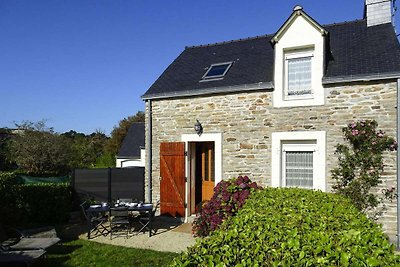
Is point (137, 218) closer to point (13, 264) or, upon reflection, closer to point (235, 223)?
point (13, 264)

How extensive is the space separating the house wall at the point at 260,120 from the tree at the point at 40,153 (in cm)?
1113

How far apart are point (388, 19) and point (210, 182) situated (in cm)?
779

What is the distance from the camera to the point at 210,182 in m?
10.4

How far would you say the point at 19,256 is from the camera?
5.73m

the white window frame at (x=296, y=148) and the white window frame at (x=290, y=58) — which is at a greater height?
the white window frame at (x=290, y=58)

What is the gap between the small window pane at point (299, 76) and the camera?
8711 mm

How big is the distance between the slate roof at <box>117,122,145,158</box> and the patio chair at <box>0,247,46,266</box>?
49.1 feet

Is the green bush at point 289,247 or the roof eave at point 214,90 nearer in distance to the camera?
the green bush at point 289,247

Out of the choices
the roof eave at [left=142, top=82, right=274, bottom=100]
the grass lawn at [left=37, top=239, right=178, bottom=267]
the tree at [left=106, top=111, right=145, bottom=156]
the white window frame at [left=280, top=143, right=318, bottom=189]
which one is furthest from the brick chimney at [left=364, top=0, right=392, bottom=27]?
the tree at [left=106, top=111, right=145, bottom=156]

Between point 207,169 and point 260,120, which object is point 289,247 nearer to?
point 260,120

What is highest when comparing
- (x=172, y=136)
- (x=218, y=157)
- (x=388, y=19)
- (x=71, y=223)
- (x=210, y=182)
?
(x=388, y=19)

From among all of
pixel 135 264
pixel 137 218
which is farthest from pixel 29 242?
pixel 137 218

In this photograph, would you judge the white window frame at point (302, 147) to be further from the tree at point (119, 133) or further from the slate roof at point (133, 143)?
the tree at point (119, 133)

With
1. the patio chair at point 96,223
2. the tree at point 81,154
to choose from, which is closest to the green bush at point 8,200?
the patio chair at point 96,223
